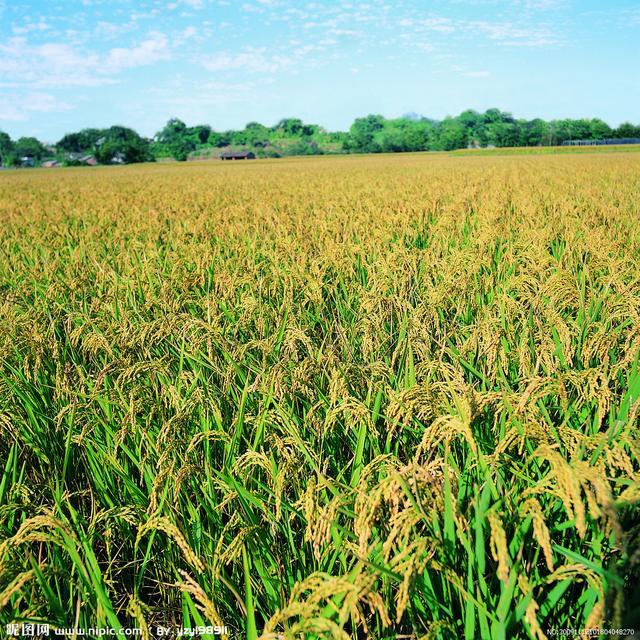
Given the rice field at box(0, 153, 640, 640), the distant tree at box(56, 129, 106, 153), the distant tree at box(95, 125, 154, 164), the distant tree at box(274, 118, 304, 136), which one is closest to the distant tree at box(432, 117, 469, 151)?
the distant tree at box(95, 125, 154, 164)

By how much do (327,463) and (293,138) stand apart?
159098 millimetres

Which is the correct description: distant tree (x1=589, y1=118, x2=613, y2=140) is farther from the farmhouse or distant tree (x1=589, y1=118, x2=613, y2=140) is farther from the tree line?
the farmhouse

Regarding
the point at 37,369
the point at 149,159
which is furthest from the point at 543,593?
the point at 149,159

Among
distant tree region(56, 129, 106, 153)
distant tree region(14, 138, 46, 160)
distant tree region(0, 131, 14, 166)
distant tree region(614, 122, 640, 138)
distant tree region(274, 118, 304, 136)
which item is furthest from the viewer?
distant tree region(274, 118, 304, 136)

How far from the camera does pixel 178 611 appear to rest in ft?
4.99

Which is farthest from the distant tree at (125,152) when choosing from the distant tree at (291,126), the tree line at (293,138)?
the distant tree at (291,126)

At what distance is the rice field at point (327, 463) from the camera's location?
1.06 m

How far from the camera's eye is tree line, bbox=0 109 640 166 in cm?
10244

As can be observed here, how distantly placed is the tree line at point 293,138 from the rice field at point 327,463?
329ft

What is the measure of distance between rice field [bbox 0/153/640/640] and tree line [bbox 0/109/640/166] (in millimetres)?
100380

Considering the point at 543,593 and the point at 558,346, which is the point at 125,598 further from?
the point at 558,346

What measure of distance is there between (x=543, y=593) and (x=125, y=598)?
129cm

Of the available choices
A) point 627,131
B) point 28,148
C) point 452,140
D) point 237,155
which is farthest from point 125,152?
point 627,131

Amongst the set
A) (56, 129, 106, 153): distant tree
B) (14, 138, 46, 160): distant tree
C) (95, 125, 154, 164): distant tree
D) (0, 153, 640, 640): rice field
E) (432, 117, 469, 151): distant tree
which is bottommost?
(0, 153, 640, 640): rice field
